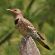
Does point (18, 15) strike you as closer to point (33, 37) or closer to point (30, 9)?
point (33, 37)

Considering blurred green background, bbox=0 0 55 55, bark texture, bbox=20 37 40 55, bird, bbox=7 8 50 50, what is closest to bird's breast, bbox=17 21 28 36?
bird, bbox=7 8 50 50

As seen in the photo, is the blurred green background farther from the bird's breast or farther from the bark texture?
the bark texture

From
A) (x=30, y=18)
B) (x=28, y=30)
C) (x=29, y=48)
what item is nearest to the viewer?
(x=29, y=48)

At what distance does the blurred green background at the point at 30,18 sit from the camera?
7.49 m

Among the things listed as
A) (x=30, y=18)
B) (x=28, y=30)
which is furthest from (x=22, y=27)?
(x=30, y=18)

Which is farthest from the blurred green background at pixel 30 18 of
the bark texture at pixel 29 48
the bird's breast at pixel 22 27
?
the bark texture at pixel 29 48

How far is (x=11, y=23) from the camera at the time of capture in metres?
7.84

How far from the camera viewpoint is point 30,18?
7.36 m

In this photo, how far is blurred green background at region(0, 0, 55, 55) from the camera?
7489 millimetres

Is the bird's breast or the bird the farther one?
the bird's breast

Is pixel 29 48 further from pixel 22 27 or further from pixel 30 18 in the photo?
pixel 30 18

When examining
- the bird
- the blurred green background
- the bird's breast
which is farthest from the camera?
the blurred green background

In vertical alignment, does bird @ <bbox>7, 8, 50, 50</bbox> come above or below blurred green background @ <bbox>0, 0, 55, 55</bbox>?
above

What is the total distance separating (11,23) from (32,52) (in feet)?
9.11
